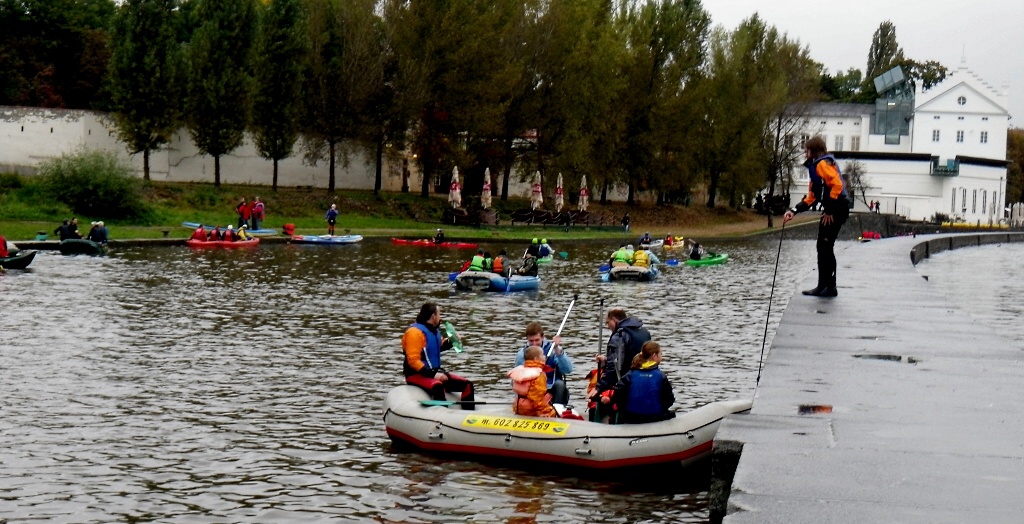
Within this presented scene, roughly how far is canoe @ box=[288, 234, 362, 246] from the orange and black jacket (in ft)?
Result: 127

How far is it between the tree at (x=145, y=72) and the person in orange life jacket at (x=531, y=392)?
52.3m

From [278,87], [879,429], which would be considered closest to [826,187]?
[879,429]

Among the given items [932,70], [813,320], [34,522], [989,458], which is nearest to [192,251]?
[813,320]

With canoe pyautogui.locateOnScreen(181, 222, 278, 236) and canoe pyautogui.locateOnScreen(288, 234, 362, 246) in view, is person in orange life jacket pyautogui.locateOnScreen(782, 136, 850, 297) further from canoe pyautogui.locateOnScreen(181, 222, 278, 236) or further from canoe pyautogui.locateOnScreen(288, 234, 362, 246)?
canoe pyautogui.locateOnScreen(181, 222, 278, 236)

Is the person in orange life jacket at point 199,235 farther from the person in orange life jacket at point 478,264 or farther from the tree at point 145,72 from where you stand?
the person in orange life jacket at point 478,264

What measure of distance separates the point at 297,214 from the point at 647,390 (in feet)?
178

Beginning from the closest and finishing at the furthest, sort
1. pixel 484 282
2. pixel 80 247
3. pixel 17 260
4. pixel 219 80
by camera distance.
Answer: pixel 484 282 < pixel 17 260 < pixel 80 247 < pixel 219 80

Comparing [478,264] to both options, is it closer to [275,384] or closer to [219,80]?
[275,384]

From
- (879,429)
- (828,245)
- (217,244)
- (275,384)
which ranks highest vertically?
(828,245)

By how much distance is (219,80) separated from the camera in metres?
66.0

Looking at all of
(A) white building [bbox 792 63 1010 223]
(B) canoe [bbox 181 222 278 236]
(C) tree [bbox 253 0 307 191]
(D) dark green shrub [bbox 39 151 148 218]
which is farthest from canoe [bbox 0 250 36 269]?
(A) white building [bbox 792 63 1010 223]

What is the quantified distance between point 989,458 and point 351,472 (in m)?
7.20

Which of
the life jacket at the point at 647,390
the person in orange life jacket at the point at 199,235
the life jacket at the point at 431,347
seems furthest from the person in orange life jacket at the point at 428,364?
the person in orange life jacket at the point at 199,235

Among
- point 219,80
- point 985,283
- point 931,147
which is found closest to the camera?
point 985,283
